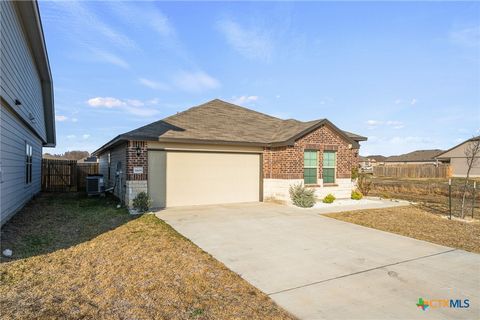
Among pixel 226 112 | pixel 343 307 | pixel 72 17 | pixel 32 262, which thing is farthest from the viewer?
pixel 226 112

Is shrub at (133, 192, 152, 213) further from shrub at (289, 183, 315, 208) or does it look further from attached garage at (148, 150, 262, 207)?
shrub at (289, 183, 315, 208)

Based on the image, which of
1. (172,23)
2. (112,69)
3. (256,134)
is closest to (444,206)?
(256,134)

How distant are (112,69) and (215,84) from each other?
679 centimetres

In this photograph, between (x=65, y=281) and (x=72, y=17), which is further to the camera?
(x=72, y=17)

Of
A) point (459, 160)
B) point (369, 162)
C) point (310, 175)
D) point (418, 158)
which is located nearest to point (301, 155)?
point (310, 175)

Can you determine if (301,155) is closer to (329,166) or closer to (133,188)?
(329,166)

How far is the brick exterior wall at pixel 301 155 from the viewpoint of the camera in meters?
12.1

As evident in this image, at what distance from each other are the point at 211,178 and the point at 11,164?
264 inches

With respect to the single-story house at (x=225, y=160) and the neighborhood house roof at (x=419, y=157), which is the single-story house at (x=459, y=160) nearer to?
the neighborhood house roof at (x=419, y=157)

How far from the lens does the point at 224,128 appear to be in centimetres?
1323

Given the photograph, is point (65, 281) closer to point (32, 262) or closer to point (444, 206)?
point (32, 262)

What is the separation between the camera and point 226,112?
15.5 metres

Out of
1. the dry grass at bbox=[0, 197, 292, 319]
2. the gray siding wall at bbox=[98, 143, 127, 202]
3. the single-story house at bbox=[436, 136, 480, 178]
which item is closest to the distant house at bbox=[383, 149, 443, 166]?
the single-story house at bbox=[436, 136, 480, 178]

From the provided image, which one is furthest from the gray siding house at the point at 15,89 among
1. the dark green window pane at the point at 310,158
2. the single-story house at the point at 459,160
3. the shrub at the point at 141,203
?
the single-story house at the point at 459,160
